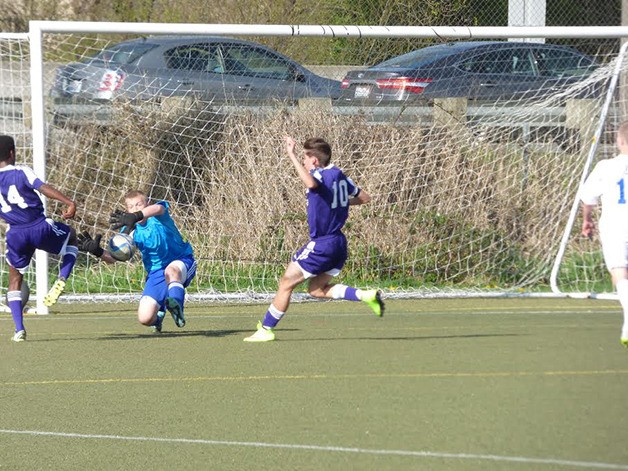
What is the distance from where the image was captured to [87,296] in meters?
11.6

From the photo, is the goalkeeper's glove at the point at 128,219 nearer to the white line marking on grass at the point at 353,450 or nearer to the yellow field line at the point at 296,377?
→ the yellow field line at the point at 296,377

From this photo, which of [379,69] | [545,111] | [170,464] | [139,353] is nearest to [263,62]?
[379,69]

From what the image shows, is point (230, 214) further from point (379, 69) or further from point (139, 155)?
point (379, 69)

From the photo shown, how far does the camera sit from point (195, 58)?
40.5ft

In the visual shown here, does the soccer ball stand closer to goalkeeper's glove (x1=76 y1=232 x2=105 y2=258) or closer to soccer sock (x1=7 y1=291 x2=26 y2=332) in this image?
goalkeeper's glove (x1=76 y1=232 x2=105 y2=258)

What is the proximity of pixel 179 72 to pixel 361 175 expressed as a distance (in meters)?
2.32

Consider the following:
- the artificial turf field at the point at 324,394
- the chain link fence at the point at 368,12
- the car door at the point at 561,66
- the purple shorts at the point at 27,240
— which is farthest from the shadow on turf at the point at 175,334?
the chain link fence at the point at 368,12

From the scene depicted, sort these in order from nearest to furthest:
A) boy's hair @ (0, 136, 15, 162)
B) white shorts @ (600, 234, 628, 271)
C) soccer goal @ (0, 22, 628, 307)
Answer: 1. white shorts @ (600, 234, 628, 271)
2. boy's hair @ (0, 136, 15, 162)
3. soccer goal @ (0, 22, 628, 307)

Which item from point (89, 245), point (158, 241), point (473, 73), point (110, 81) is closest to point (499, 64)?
point (473, 73)

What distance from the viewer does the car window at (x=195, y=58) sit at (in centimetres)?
1222

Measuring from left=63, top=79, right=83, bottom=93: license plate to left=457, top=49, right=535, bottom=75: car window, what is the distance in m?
4.16

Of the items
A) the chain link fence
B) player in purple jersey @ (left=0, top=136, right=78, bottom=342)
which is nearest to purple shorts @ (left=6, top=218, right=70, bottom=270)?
player in purple jersey @ (left=0, top=136, right=78, bottom=342)

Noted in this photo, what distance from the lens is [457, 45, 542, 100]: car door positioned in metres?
12.2

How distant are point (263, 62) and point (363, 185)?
1.78 m
